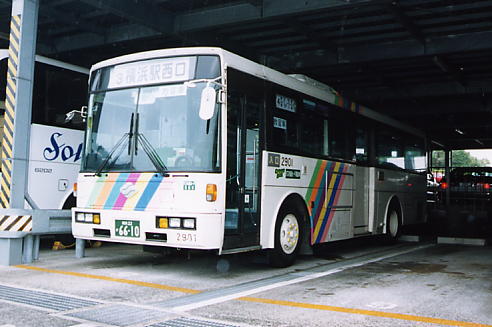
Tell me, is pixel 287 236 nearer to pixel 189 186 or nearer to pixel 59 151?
pixel 189 186

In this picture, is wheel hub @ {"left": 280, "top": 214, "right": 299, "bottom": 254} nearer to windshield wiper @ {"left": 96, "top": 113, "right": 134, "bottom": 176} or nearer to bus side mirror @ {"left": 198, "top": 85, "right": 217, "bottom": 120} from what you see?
bus side mirror @ {"left": 198, "top": 85, "right": 217, "bottom": 120}

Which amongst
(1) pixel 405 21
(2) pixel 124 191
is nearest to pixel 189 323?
(2) pixel 124 191

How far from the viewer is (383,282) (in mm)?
7609

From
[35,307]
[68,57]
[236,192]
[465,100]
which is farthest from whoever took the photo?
[465,100]

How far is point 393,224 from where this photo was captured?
1370 cm

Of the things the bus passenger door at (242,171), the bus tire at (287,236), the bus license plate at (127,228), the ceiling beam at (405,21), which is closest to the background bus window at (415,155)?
the ceiling beam at (405,21)

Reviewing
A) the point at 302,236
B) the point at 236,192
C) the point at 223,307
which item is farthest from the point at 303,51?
the point at 223,307

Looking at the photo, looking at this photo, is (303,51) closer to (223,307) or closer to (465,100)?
(465,100)

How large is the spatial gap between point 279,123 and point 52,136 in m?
4.35

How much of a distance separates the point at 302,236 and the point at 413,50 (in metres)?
5.66

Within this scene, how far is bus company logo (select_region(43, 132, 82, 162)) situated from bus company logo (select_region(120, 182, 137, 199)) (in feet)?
10.1

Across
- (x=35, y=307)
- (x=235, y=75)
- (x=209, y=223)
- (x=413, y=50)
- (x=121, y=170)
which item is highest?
(x=413, y=50)

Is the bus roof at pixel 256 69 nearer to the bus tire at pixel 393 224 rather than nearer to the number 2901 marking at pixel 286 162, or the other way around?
the number 2901 marking at pixel 286 162

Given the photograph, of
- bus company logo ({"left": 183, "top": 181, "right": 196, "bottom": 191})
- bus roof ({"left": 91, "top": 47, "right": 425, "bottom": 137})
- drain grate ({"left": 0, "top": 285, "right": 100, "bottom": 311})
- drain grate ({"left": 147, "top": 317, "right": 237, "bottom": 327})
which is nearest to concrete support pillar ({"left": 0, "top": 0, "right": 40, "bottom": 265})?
bus roof ({"left": 91, "top": 47, "right": 425, "bottom": 137})
